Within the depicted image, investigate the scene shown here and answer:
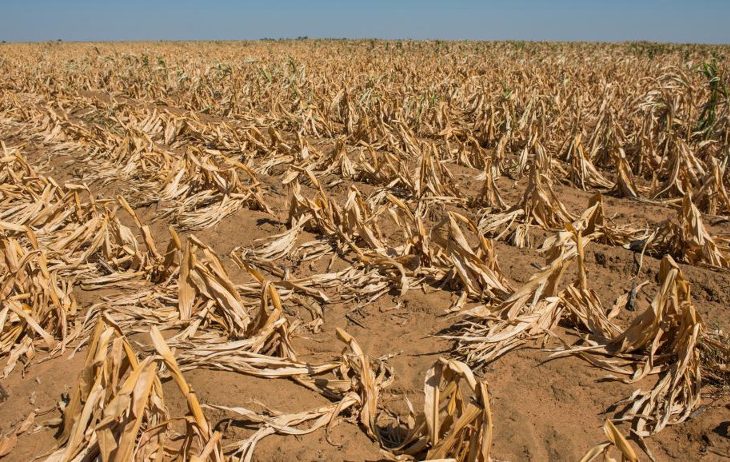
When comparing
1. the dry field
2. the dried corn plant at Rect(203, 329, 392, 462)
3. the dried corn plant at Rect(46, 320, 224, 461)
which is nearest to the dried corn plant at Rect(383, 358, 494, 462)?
the dry field

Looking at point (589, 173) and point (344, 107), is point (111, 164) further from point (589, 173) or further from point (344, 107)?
point (589, 173)

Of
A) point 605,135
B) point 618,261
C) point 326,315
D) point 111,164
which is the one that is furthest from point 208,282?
point 605,135

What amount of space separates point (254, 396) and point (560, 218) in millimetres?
2990

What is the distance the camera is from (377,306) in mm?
3850

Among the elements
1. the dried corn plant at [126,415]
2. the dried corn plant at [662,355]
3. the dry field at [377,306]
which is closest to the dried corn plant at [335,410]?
the dry field at [377,306]

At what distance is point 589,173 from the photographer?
19.9 ft

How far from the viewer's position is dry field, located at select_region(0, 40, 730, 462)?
2.56 meters

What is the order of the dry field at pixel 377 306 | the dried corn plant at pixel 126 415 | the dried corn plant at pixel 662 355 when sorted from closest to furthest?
the dried corn plant at pixel 126 415, the dry field at pixel 377 306, the dried corn plant at pixel 662 355

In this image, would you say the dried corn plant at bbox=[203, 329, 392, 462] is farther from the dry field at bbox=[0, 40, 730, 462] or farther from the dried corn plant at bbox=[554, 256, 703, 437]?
the dried corn plant at bbox=[554, 256, 703, 437]

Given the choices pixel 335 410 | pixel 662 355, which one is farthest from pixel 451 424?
pixel 662 355

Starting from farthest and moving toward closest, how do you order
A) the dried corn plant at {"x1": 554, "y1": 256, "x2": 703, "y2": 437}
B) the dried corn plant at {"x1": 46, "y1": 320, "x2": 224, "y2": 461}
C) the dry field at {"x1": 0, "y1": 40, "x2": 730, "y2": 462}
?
A: the dried corn plant at {"x1": 554, "y1": 256, "x2": 703, "y2": 437} → the dry field at {"x1": 0, "y1": 40, "x2": 730, "y2": 462} → the dried corn plant at {"x1": 46, "y1": 320, "x2": 224, "y2": 461}

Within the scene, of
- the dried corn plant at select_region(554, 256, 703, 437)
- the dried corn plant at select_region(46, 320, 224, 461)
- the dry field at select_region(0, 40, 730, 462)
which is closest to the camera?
the dried corn plant at select_region(46, 320, 224, 461)

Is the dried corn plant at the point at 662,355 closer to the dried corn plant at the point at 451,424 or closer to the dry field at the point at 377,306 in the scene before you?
the dry field at the point at 377,306

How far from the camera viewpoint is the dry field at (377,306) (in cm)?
256
